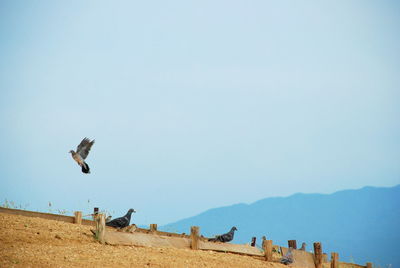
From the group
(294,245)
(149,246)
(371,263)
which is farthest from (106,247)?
(371,263)

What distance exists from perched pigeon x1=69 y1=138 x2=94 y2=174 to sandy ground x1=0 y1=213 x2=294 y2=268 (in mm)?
2297

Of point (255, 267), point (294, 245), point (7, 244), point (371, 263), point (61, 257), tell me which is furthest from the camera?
point (371, 263)

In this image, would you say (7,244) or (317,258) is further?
(317,258)

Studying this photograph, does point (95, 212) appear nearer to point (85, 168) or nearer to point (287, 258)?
point (85, 168)

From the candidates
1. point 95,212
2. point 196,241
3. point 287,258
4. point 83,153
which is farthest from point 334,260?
point 83,153

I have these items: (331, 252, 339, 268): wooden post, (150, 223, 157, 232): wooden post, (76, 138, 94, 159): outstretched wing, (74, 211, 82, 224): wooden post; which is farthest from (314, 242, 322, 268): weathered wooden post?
(76, 138, 94, 159): outstretched wing

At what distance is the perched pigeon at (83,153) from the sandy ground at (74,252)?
230 centimetres

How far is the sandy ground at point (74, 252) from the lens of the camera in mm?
13126

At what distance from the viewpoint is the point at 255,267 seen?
1585 centimetres

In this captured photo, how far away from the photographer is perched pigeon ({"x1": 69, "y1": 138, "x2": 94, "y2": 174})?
19.0 meters

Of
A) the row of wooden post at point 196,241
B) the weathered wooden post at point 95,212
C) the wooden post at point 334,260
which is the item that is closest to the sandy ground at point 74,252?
the row of wooden post at point 196,241

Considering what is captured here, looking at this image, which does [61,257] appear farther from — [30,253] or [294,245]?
[294,245]

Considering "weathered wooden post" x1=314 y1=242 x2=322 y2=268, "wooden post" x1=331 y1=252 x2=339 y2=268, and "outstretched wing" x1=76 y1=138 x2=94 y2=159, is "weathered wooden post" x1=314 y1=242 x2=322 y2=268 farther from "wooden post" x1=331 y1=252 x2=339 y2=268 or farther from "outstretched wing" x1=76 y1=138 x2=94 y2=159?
"outstretched wing" x1=76 y1=138 x2=94 y2=159

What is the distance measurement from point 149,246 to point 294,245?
8118 millimetres
